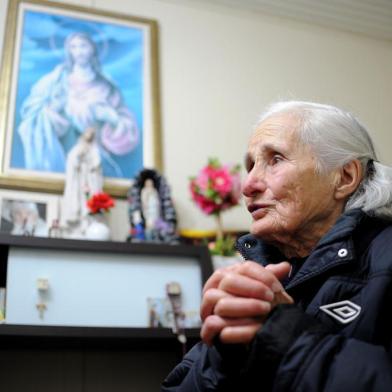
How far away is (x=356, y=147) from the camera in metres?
1.35

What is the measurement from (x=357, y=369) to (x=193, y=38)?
135 inches

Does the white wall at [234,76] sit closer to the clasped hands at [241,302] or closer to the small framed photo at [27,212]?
the small framed photo at [27,212]

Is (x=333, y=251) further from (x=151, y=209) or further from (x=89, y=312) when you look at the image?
(x=151, y=209)

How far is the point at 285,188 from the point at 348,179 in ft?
0.51

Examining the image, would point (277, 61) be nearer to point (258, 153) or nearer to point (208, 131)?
point (208, 131)

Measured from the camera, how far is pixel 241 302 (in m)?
0.84

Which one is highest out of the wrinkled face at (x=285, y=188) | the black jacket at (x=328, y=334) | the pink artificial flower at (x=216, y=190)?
the pink artificial flower at (x=216, y=190)

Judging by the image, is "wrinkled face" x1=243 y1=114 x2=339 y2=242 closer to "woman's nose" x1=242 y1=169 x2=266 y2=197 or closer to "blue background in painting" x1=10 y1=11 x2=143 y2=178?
"woman's nose" x1=242 y1=169 x2=266 y2=197

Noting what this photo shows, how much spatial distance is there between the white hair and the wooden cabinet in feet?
4.66

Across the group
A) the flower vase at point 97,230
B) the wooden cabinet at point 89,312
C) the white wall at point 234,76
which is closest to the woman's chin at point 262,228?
the wooden cabinet at point 89,312

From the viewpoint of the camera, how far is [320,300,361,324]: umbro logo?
91 centimetres

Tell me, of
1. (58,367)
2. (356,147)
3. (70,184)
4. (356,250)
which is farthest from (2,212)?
(356,250)

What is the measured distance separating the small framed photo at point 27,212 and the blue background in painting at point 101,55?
0.38 meters

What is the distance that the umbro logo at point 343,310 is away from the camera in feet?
2.99
